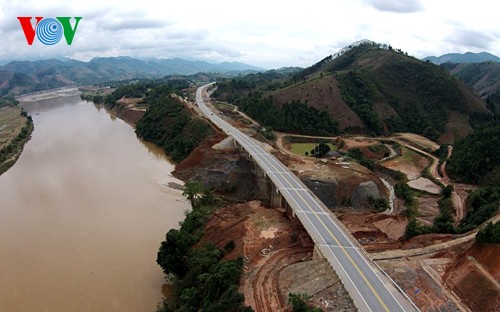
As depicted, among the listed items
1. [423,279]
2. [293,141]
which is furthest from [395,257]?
[293,141]

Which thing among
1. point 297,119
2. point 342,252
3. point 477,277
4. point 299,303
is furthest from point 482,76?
point 299,303

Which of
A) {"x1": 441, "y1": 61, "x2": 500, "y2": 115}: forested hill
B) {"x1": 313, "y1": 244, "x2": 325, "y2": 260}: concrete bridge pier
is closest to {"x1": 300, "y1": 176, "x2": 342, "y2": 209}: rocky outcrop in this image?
{"x1": 313, "y1": 244, "x2": 325, "y2": 260}: concrete bridge pier

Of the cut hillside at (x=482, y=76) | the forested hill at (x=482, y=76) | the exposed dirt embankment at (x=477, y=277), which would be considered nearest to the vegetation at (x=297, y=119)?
the exposed dirt embankment at (x=477, y=277)

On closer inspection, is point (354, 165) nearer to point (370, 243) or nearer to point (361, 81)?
point (370, 243)

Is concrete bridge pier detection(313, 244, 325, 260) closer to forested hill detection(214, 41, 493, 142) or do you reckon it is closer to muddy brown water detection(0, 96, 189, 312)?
muddy brown water detection(0, 96, 189, 312)

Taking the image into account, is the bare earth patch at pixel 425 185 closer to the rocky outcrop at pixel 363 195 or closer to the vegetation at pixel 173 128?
the rocky outcrop at pixel 363 195

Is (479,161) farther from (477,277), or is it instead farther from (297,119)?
(297,119)
